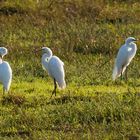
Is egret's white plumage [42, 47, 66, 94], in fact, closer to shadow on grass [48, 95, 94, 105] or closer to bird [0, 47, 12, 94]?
bird [0, 47, 12, 94]

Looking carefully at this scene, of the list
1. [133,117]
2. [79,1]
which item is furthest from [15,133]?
[79,1]

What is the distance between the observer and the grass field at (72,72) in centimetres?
973

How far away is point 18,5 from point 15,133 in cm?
1279

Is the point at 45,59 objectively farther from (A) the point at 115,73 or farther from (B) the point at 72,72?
(A) the point at 115,73

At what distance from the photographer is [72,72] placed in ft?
48.4

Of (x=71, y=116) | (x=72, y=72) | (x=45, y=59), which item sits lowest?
(x=72, y=72)

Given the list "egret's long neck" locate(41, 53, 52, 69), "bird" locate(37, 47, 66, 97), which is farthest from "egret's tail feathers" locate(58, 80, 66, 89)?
"egret's long neck" locate(41, 53, 52, 69)

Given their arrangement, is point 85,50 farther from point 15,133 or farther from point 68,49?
point 15,133

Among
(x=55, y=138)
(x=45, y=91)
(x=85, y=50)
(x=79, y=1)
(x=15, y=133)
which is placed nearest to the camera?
(x=55, y=138)

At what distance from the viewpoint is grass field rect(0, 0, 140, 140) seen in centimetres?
973

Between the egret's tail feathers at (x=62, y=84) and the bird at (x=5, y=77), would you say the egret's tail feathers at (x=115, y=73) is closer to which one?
the egret's tail feathers at (x=62, y=84)

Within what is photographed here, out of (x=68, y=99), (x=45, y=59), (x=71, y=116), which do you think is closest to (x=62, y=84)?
(x=45, y=59)

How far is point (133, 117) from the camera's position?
978 centimetres

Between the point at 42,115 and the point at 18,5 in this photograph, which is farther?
the point at 18,5
